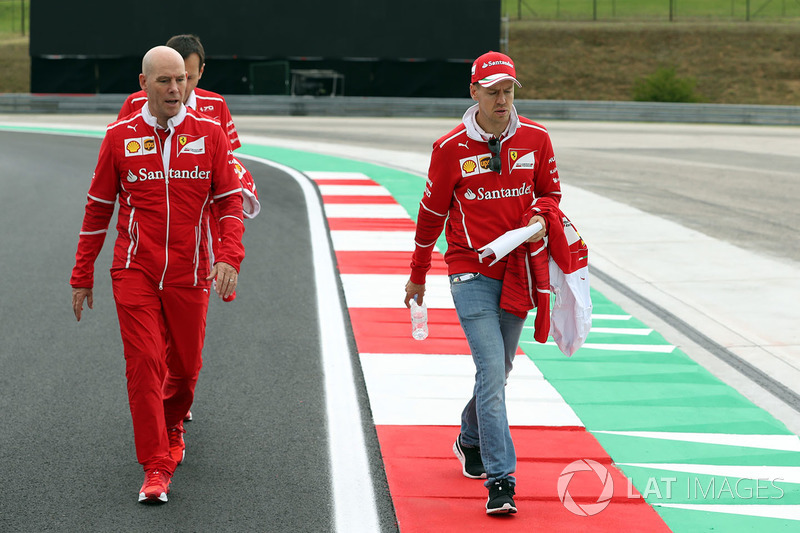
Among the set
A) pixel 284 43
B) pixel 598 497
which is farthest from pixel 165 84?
pixel 284 43

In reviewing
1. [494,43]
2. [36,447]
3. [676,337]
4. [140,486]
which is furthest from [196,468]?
[494,43]

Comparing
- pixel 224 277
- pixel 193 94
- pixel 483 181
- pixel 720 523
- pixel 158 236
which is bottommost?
pixel 720 523

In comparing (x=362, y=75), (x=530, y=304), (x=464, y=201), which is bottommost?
(x=530, y=304)

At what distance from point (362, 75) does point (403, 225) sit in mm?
25206

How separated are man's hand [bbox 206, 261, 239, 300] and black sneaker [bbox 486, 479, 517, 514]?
1.46m

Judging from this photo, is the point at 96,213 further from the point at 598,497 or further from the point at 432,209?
the point at 598,497

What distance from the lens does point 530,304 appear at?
443 centimetres

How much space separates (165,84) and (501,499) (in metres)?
2.34

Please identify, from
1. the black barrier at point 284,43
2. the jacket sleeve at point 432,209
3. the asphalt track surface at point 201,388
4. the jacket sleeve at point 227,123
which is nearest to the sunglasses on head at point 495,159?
the jacket sleeve at point 432,209

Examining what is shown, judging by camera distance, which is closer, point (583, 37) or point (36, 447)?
point (36, 447)

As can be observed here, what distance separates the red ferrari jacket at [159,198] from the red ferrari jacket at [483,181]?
40.4 inches

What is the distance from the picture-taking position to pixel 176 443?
4.96m

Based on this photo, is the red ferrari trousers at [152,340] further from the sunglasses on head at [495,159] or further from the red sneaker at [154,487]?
the sunglasses on head at [495,159]

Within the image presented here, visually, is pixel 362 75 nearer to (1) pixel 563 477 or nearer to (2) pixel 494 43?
(2) pixel 494 43
